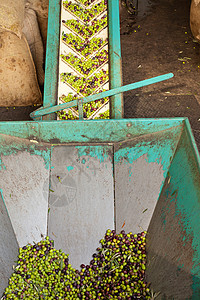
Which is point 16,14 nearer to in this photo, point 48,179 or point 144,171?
point 48,179

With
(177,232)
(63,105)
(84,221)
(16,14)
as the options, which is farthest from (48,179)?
(16,14)

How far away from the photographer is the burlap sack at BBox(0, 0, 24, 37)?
7.89 feet

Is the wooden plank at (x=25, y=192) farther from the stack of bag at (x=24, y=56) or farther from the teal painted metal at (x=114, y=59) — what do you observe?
the stack of bag at (x=24, y=56)

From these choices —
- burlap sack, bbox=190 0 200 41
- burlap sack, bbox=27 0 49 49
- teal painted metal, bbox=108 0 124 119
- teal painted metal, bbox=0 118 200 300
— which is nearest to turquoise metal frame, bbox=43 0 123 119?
teal painted metal, bbox=108 0 124 119

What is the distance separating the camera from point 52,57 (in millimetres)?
2383

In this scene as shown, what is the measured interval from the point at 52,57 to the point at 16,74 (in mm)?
757

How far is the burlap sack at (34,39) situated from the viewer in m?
2.86

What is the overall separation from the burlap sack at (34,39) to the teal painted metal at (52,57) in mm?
413

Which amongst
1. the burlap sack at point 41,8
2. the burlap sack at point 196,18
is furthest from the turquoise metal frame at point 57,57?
the burlap sack at point 196,18

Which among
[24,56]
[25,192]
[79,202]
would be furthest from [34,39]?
[79,202]

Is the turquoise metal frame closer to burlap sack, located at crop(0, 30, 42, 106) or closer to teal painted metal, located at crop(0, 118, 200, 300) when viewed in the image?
teal painted metal, located at crop(0, 118, 200, 300)

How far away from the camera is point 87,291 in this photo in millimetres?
1843

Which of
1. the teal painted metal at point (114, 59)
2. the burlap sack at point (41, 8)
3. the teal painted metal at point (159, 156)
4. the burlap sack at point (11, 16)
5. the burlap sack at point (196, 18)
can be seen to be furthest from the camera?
the burlap sack at point (196, 18)

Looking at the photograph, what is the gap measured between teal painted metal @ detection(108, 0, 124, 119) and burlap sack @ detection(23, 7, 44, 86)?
0.86 m
